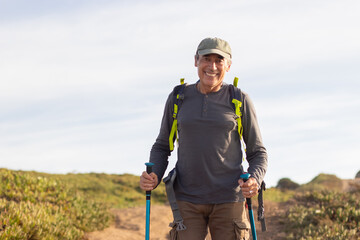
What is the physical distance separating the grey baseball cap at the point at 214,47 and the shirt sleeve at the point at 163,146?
63cm

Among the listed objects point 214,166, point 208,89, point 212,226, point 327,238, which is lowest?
point 327,238

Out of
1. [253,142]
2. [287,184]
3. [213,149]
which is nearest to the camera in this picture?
[213,149]

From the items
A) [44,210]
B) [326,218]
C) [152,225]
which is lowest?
[326,218]

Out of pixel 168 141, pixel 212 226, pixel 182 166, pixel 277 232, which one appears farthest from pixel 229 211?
pixel 277 232

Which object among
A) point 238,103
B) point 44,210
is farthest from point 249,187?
point 44,210

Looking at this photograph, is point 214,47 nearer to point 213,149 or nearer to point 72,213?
point 213,149

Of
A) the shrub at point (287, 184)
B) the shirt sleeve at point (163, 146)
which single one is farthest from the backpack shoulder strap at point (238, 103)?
the shrub at point (287, 184)

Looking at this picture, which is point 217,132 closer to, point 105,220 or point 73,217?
point 73,217

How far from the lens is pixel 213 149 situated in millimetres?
4281

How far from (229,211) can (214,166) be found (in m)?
0.47

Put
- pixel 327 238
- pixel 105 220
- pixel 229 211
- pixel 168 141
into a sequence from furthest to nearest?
pixel 105 220 → pixel 327 238 → pixel 168 141 → pixel 229 211

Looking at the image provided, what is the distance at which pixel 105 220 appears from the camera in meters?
13.2

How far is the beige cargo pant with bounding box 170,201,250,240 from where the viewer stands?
4.28m

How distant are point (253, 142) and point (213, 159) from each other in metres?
0.51
